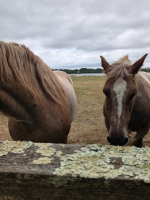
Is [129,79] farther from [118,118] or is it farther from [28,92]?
[28,92]

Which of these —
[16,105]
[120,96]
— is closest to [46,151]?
[16,105]

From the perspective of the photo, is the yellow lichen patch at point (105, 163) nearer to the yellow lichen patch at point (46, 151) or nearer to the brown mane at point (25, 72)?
the yellow lichen patch at point (46, 151)

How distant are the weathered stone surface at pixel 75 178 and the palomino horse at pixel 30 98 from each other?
1114 millimetres

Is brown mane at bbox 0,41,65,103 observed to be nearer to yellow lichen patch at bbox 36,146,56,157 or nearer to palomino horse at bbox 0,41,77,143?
palomino horse at bbox 0,41,77,143

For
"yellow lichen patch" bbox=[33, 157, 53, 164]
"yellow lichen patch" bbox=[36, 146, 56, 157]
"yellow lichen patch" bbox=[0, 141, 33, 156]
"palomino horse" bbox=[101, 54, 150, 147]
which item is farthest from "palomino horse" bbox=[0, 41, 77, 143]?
"yellow lichen patch" bbox=[33, 157, 53, 164]

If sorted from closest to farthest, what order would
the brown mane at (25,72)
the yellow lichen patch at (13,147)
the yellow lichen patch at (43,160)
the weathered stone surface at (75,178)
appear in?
the weathered stone surface at (75,178) < the yellow lichen patch at (43,160) < the yellow lichen patch at (13,147) < the brown mane at (25,72)

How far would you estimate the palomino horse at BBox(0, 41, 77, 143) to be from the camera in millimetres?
1903

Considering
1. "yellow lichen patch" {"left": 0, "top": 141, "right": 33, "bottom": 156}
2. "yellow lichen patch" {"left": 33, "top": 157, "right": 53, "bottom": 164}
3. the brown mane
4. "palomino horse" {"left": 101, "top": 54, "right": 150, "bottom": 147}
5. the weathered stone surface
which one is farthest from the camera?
"palomino horse" {"left": 101, "top": 54, "right": 150, "bottom": 147}

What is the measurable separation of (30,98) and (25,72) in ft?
1.06

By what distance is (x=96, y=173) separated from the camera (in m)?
0.81

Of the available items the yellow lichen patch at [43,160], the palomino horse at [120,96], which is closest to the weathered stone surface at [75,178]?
the yellow lichen patch at [43,160]

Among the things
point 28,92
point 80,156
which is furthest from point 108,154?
point 28,92

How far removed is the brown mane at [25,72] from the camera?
1.87 meters

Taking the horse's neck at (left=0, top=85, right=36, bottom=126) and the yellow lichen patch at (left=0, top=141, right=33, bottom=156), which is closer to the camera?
→ the yellow lichen patch at (left=0, top=141, right=33, bottom=156)
